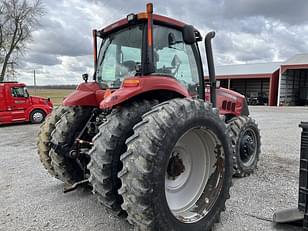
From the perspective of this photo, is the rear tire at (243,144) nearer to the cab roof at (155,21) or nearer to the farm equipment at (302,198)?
the farm equipment at (302,198)

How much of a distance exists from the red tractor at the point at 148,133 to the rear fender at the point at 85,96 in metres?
0.01

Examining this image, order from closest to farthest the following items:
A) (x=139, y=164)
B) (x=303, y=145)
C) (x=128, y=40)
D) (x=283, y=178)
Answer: (x=139, y=164), (x=303, y=145), (x=128, y=40), (x=283, y=178)

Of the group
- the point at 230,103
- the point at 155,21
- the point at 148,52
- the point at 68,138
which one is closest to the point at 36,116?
the point at 68,138

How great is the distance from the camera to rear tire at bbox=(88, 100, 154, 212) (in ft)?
7.73

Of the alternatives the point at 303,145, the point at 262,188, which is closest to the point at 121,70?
the point at 303,145

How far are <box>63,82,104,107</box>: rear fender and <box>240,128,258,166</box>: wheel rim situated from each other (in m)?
2.51

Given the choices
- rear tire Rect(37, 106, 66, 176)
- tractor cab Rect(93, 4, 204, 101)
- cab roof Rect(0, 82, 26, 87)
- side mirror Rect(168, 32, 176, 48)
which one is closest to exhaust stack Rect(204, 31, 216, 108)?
tractor cab Rect(93, 4, 204, 101)

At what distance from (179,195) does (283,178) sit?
2315 millimetres

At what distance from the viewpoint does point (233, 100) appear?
15.5 ft

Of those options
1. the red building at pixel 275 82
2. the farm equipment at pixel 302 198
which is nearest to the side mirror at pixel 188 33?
the farm equipment at pixel 302 198

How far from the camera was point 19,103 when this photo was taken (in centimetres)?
Answer: 1217

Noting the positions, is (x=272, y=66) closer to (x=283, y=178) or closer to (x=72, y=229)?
(x=283, y=178)

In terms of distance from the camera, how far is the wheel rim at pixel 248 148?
4387mm

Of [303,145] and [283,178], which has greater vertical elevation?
[303,145]
